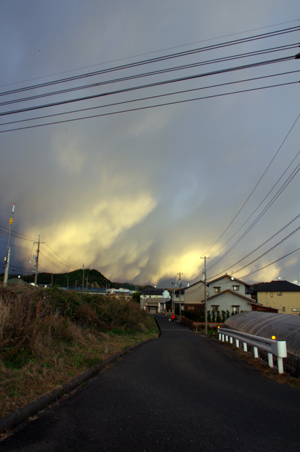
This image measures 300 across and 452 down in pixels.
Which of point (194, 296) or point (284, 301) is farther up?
point (194, 296)

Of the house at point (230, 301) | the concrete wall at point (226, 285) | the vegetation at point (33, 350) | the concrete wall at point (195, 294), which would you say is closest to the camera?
the vegetation at point (33, 350)

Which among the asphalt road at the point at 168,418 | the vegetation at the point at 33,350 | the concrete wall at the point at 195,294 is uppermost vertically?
the concrete wall at the point at 195,294

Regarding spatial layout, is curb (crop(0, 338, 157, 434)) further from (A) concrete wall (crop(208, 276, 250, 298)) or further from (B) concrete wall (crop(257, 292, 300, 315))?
(B) concrete wall (crop(257, 292, 300, 315))

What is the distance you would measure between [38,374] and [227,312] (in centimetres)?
4825

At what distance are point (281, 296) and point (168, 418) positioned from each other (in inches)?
2479

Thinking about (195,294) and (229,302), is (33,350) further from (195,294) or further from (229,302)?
(195,294)

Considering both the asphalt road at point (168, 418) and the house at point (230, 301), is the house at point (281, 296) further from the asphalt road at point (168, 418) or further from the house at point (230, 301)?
the asphalt road at point (168, 418)

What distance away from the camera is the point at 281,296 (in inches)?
2370

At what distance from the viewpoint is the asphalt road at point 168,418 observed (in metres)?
3.49

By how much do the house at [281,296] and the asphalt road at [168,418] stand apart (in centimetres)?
5890

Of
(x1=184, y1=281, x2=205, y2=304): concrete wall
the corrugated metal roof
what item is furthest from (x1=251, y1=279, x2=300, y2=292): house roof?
the corrugated metal roof

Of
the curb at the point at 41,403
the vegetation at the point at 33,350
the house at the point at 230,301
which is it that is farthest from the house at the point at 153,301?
the curb at the point at 41,403

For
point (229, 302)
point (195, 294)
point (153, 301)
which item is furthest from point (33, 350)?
point (153, 301)

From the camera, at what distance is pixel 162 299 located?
363 ft
